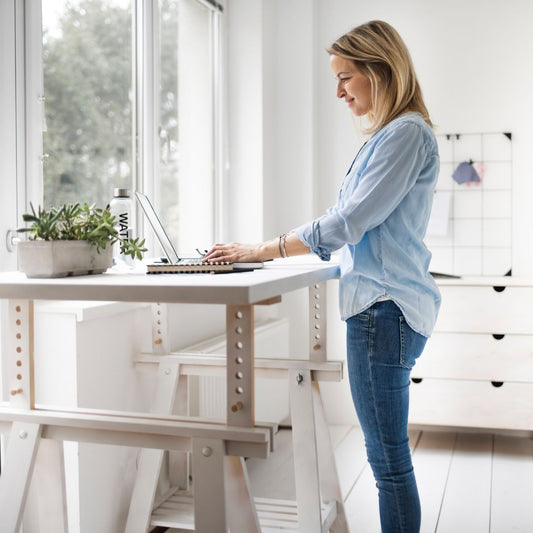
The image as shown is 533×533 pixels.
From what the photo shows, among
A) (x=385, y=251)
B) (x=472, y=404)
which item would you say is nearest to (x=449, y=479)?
(x=472, y=404)

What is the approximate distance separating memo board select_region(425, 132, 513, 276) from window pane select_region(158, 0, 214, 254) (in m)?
1.08

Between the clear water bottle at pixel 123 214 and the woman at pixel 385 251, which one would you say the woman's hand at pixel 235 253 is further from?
the clear water bottle at pixel 123 214

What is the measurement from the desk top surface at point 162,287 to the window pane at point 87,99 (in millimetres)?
900

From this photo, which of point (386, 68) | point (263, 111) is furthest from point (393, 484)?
point (263, 111)

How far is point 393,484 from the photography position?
160 cm

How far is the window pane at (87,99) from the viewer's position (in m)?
2.17

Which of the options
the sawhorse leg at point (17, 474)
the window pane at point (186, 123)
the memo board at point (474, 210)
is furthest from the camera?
the memo board at point (474, 210)

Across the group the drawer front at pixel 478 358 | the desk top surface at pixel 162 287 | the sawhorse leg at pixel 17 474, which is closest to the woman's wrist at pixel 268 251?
the desk top surface at pixel 162 287

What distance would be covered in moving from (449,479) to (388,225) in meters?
1.65

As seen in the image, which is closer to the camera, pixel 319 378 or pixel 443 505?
pixel 319 378

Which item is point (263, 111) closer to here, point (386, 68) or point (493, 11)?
point (493, 11)

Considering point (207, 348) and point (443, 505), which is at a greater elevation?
point (207, 348)

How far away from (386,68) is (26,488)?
1.14m

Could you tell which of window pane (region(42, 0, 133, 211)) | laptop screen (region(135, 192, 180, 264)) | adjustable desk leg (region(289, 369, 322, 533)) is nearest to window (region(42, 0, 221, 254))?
window pane (region(42, 0, 133, 211))
